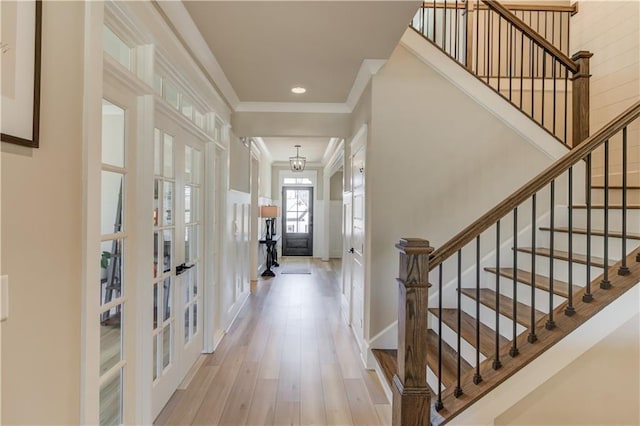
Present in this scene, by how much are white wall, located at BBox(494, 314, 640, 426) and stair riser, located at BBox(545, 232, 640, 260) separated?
2.35 feet

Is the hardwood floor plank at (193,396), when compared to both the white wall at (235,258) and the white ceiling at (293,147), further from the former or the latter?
the white ceiling at (293,147)

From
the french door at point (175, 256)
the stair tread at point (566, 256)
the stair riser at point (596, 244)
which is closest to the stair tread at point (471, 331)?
the stair tread at point (566, 256)

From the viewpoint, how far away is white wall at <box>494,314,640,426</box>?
1.81m

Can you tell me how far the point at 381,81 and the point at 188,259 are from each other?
2.15 metres

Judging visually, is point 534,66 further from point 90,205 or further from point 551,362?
point 90,205

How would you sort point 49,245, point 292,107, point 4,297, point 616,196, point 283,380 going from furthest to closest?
point 292,107, point 616,196, point 283,380, point 49,245, point 4,297

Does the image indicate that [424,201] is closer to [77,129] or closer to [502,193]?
[502,193]

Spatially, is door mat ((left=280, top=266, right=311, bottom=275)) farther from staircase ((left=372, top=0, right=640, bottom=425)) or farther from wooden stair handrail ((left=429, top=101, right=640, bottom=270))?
wooden stair handrail ((left=429, top=101, right=640, bottom=270))

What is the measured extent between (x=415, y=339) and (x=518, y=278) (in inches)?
47.1

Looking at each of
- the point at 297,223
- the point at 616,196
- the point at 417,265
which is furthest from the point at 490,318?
the point at 297,223

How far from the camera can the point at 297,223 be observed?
10164mm

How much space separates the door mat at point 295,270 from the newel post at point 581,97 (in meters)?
5.43

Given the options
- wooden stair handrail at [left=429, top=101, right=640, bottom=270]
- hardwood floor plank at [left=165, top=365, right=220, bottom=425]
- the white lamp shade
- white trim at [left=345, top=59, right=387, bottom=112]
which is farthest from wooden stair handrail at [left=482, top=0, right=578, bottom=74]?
the white lamp shade

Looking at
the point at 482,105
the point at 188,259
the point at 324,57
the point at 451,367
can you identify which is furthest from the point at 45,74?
the point at 482,105
